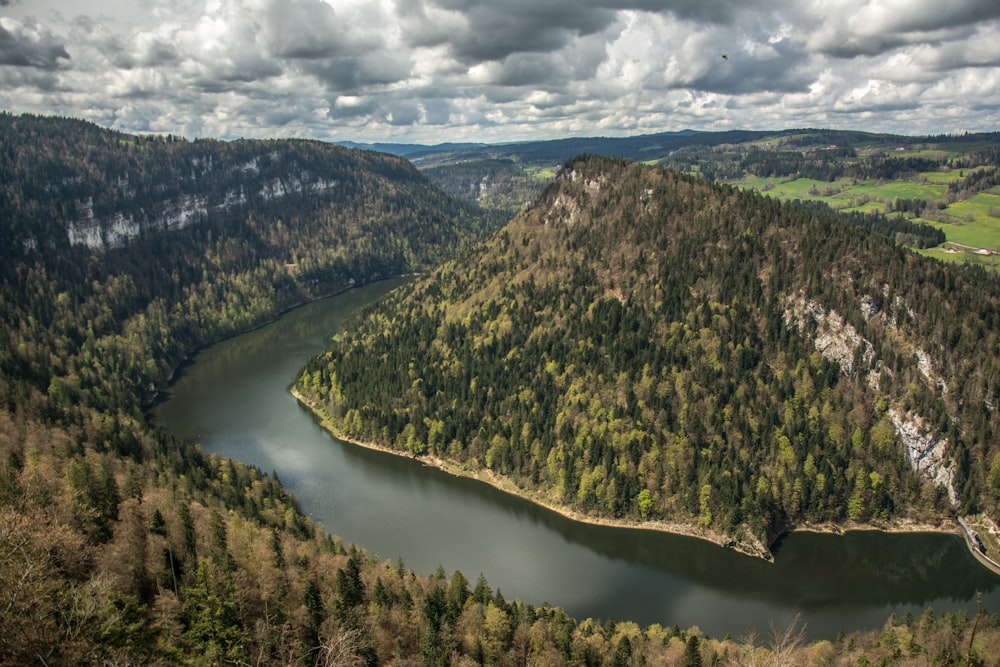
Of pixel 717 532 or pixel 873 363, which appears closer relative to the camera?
pixel 717 532

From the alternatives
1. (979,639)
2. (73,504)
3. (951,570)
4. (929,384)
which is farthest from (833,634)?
(73,504)

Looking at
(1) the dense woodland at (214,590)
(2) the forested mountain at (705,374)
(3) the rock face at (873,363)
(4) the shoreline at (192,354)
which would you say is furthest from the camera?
(4) the shoreline at (192,354)

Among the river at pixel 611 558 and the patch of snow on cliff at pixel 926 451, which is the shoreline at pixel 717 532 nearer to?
the river at pixel 611 558

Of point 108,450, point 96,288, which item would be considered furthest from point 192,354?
point 108,450

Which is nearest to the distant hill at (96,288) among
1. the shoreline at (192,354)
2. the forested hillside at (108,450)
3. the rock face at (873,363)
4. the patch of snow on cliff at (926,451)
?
the forested hillside at (108,450)

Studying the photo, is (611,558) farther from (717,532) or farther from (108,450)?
(108,450)

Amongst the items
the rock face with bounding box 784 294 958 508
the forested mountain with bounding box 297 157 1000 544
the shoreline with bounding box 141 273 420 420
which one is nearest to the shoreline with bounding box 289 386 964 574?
the forested mountain with bounding box 297 157 1000 544

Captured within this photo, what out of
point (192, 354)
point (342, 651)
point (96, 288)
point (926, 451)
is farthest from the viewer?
point (96, 288)

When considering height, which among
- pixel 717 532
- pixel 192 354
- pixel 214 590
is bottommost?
pixel 717 532
